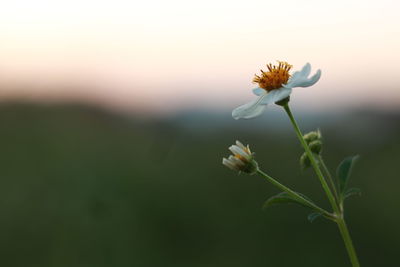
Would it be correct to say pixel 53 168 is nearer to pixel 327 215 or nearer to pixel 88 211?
pixel 88 211

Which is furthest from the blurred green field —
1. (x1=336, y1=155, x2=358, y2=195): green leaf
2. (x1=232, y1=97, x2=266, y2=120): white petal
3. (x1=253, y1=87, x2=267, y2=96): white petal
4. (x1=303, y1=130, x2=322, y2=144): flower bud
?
(x1=336, y1=155, x2=358, y2=195): green leaf

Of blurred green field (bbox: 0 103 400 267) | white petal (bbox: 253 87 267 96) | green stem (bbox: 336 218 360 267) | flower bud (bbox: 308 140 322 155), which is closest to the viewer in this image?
green stem (bbox: 336 218 360 267)

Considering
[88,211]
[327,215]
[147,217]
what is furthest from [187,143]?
[327,215]

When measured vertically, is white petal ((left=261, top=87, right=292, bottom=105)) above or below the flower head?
above

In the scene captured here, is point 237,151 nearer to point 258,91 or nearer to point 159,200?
point 258,91

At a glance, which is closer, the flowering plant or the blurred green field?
the flowering plant

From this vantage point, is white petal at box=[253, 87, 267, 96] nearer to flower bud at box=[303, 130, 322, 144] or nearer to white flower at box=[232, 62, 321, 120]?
white flower at box=[232, 62, 321, 120]

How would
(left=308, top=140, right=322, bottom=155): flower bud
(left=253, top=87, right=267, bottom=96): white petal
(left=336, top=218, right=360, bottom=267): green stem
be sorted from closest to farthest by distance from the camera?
1. (left=336, top=218, right=360, bottom=267): green stem
2. (left=308, top=140, right=322, bottom=155): flower bud
3. (left=253, top=87, right=267, bottom=96): white petal
